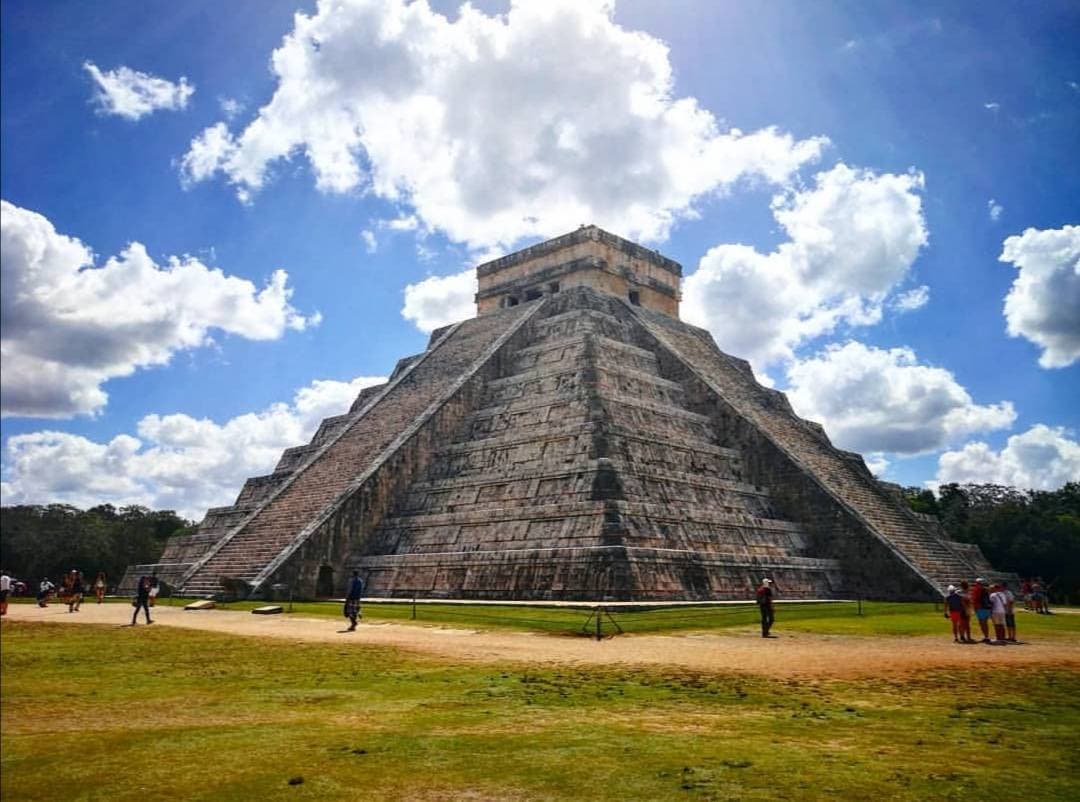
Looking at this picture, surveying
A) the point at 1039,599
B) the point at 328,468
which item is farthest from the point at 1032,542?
the point at 328,468

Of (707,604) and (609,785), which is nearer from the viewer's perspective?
(609,785)

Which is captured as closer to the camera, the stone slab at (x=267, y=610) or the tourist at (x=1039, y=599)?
the stone slab at (x=267, y=610)

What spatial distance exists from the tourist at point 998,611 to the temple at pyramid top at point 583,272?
21142 millimetres

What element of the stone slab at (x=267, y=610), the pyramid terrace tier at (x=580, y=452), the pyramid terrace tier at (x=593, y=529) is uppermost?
the pyramid terrace tier at (x=580, y=452)

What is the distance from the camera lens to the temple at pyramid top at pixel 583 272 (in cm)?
3250

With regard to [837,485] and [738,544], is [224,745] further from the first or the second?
[837,485]

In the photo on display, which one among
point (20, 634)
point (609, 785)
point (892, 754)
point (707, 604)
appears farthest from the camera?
point (707, 604)

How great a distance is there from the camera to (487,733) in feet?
18.6

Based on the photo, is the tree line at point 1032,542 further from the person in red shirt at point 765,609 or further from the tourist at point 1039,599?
the person in red shirt at point 765,609

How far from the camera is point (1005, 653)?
11.0 meters

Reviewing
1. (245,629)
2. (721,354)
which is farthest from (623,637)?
(721,354)

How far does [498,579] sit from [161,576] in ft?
34.7

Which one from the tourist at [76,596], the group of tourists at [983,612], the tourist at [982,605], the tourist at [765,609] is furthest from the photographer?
the tourist at [76,596]

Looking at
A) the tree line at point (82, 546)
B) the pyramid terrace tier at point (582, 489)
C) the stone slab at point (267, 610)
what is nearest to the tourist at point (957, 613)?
the pyramid terrace tier at point (582, 489)
